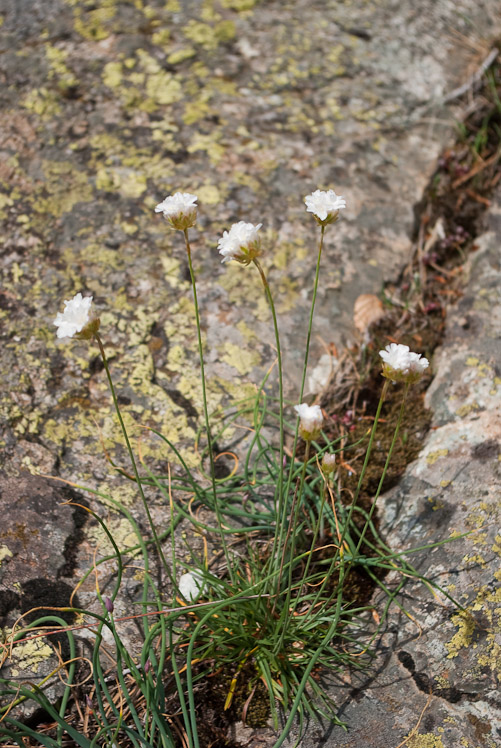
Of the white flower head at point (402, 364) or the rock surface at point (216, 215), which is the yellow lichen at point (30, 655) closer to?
the rock surface at point (216, 215)

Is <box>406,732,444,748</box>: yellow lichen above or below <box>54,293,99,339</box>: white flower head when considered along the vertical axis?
below

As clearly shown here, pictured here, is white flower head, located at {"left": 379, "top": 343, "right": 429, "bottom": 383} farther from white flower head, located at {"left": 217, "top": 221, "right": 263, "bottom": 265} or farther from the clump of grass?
white flower head, located at {"left": 217, "top": 221, "right": 263, "bottom": 265}

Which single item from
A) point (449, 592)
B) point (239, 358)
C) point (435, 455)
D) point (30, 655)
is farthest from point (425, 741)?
point (239, 358)

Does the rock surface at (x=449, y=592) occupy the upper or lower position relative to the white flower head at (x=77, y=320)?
lower

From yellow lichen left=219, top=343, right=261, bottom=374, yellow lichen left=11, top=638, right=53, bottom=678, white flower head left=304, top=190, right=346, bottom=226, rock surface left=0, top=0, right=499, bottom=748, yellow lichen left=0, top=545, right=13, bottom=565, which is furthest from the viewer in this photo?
yellow lichen left=219, top=343, right=261, bottom=374

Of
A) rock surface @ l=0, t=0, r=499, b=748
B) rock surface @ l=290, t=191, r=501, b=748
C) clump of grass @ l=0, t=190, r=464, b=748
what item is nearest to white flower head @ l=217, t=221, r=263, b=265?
clump of grass @ l=0, t=190, r=464, b=748

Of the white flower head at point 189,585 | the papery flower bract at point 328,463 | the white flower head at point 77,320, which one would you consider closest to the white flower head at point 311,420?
the papery flower bract at point 328,463

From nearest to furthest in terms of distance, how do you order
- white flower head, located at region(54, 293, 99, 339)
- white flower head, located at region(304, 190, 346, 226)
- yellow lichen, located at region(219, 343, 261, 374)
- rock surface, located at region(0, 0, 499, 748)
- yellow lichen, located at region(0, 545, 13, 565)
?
white flower head, located at region(54, 293, 99, 339)
white flower head, located at region(304, 190, 346, 226)
yellow lichen, located at region(0, 545, 13, 565)
rock surface, located at region(0, 0, 499, 748)
yellow lichen, located at region(219, 343, 261, 374)
